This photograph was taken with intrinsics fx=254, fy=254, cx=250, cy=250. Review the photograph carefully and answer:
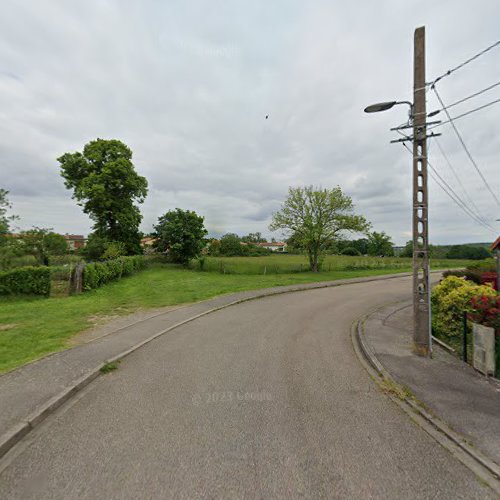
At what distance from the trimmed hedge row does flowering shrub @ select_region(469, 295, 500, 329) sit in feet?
57.0

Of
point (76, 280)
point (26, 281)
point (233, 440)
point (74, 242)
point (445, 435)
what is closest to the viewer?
point (233, 440)

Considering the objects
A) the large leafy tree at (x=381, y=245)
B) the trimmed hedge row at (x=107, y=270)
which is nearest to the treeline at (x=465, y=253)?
the large leafy tree at (x=381, y=245)

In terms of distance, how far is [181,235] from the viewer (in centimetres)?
3027

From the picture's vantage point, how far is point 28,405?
12.8 feet

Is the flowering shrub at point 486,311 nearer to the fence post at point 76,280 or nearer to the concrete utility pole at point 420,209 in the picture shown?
the concrete utility pole at point 420,209

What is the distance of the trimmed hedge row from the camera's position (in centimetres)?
1517

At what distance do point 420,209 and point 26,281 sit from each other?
17848 mm

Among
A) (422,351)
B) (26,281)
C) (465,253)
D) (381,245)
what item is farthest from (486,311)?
(381,245)

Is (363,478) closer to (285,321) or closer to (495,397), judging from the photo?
(495,397)

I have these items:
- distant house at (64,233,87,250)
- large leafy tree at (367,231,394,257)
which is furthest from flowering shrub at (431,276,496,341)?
large leafy tree at (367,231,394,257)

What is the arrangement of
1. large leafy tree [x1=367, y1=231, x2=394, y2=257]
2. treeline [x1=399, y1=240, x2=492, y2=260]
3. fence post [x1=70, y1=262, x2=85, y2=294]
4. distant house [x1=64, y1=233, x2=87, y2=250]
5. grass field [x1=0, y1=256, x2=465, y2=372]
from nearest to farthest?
grass field [x1=0, y1=256, x2=465, y2=372], fence post [x1=70, y1=262, x2=85, y2=294], distant house [x1=64, y1=233, x2=87, y2=250], treeline [x1=399, y1=240, x2=492, y2=260], large leafy tree [x1=367, y1=231, x2=394, y2=257]

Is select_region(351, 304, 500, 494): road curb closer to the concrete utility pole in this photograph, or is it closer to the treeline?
Result: the concrete utility pole

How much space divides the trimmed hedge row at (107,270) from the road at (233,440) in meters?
11.4

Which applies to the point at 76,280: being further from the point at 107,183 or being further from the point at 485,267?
the point at 485,267
